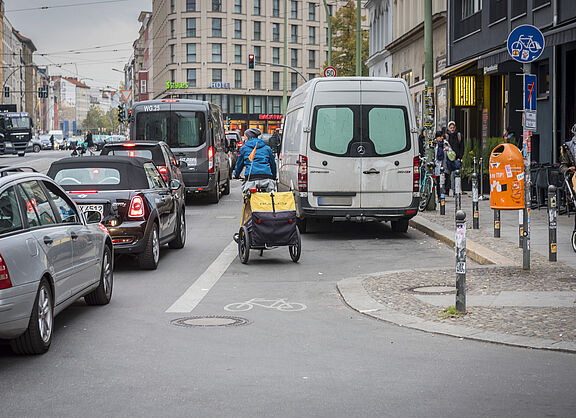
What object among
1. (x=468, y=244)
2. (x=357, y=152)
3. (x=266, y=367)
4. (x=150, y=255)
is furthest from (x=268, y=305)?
(x=357, y=152)

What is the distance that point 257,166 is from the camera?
15070mm

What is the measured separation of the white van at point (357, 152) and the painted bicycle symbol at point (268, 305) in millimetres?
6524

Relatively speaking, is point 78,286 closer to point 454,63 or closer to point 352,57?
point 454,63

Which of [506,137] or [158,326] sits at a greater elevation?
[506,137]

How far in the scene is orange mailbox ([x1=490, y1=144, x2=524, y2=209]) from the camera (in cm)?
1190

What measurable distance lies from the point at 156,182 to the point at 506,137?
12462 mm

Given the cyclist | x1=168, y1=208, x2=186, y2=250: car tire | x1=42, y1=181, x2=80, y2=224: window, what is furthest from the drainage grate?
the cyclist

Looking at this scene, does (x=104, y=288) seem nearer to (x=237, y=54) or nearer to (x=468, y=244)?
(x=468, y=244)

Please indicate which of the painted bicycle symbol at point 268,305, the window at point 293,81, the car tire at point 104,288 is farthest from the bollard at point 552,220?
the window at point 293,81

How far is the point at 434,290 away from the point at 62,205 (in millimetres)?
4044

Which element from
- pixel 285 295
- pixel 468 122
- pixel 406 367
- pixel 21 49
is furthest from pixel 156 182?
pixel 21 49

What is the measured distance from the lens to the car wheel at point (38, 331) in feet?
22.8

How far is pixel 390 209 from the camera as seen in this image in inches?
635

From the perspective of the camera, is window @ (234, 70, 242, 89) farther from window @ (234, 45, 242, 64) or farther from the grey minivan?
the grey minivan
